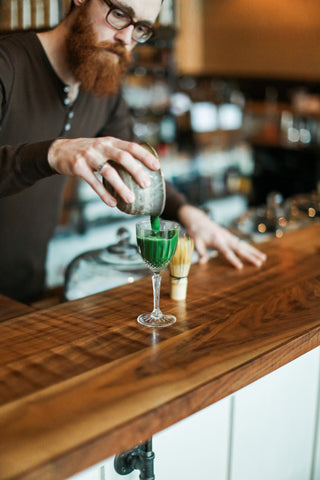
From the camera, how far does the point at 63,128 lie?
1880mm

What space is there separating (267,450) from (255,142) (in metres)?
5.11

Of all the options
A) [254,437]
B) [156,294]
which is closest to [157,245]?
[156,294]

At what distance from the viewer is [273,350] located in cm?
113

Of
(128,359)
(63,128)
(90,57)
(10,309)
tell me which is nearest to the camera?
(128,359)

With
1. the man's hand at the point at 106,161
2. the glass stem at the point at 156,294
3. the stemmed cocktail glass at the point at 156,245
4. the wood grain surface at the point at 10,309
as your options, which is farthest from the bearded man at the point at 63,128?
the wood grain surface at the point at 10,309

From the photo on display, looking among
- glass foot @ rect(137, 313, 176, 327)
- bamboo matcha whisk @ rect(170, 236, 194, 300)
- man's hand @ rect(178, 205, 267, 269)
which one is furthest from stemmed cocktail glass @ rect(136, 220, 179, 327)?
man's hand @ rect(178, 205, 267, 269)

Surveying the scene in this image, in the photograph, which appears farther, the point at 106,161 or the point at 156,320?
the point at 156,320

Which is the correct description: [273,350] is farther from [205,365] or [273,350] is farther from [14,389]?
[14,389]

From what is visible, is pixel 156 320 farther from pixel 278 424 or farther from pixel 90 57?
pixel 90 57

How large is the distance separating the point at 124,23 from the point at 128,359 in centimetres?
94

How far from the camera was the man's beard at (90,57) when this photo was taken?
1.61 m

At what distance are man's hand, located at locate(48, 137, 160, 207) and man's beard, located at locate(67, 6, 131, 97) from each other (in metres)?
0.60

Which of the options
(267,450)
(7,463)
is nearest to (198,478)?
(267,450)

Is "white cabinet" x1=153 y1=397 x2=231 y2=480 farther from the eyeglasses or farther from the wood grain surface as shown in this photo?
the eyeglasses
